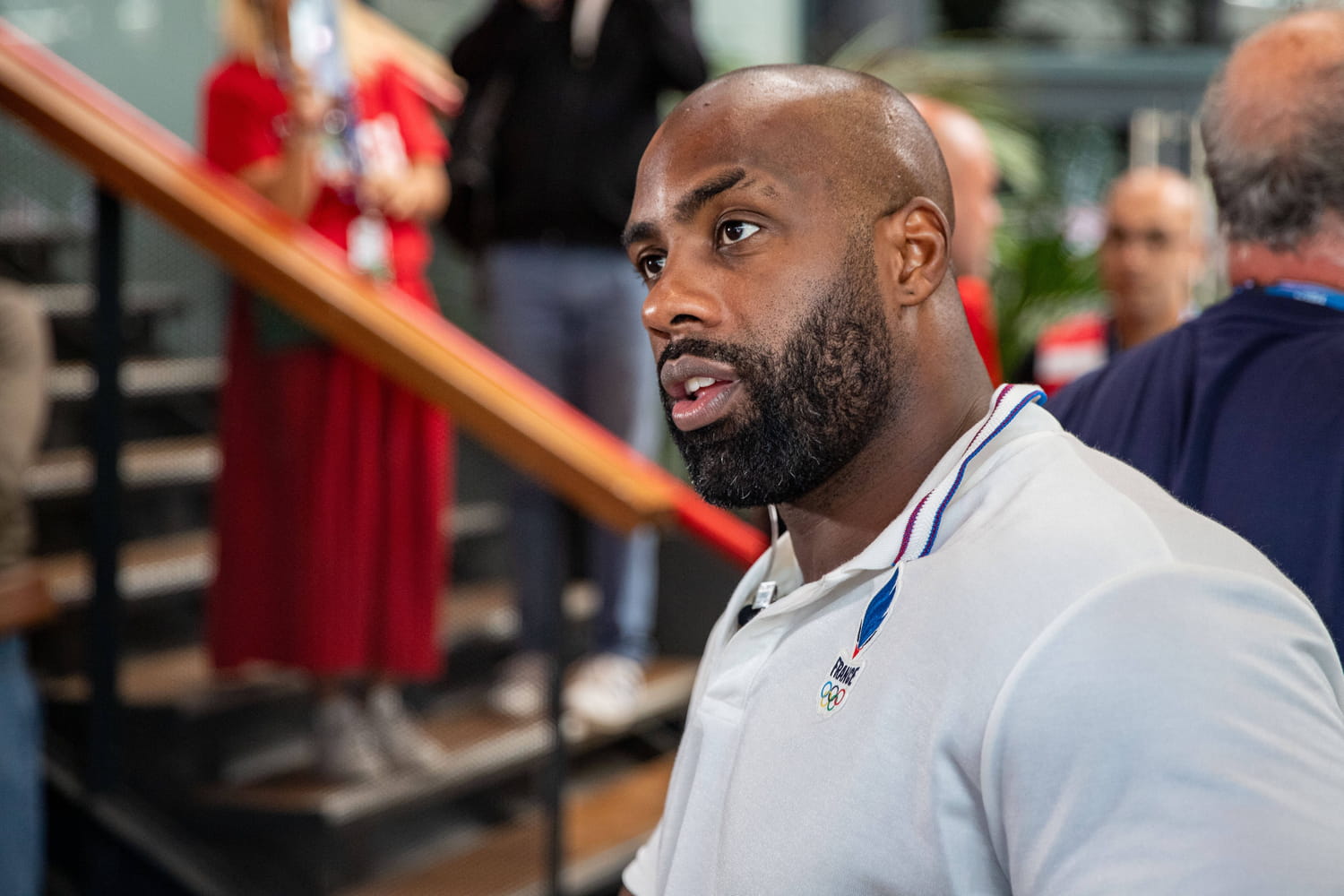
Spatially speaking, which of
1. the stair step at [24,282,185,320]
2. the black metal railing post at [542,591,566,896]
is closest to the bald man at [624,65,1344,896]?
the black metal railing post at [542,591,566,896]

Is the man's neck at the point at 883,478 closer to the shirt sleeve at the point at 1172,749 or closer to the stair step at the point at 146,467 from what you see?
the shirt sleeve at the point at 1172,749

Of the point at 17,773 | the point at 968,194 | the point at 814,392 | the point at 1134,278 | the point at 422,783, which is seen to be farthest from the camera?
the point at 1134,278

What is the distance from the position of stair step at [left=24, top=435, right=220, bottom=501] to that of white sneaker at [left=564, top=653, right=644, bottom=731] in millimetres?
1197

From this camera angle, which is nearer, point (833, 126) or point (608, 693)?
point (833, 126)

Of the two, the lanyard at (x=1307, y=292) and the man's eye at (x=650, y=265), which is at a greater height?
the man's eye at (x=650, y=265)

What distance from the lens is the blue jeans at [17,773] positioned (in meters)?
2.19

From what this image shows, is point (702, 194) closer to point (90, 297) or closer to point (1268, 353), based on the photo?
point (1268, 353)

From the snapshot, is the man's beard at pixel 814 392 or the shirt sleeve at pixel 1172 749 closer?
the shirt sleeve at pixel 1172 749

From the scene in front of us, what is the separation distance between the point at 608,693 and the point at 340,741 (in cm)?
83

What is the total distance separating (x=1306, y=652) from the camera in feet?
2.58

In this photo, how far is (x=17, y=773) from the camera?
2221mm

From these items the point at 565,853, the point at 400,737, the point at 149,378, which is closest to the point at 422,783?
the point at 400,737

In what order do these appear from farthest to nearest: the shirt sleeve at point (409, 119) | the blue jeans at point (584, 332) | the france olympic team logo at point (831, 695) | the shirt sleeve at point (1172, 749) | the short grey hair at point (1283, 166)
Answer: the blue jeans at point (584, 332) → the shirt sleeve at point (409, 119) → the short grey hair at point (1283, 166) → the france olympic team logo at point (831, 695) → the shirt sleeve at point (1172, 749)

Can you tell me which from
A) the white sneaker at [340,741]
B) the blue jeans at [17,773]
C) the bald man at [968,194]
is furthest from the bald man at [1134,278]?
the blue jeans at [17,773]
